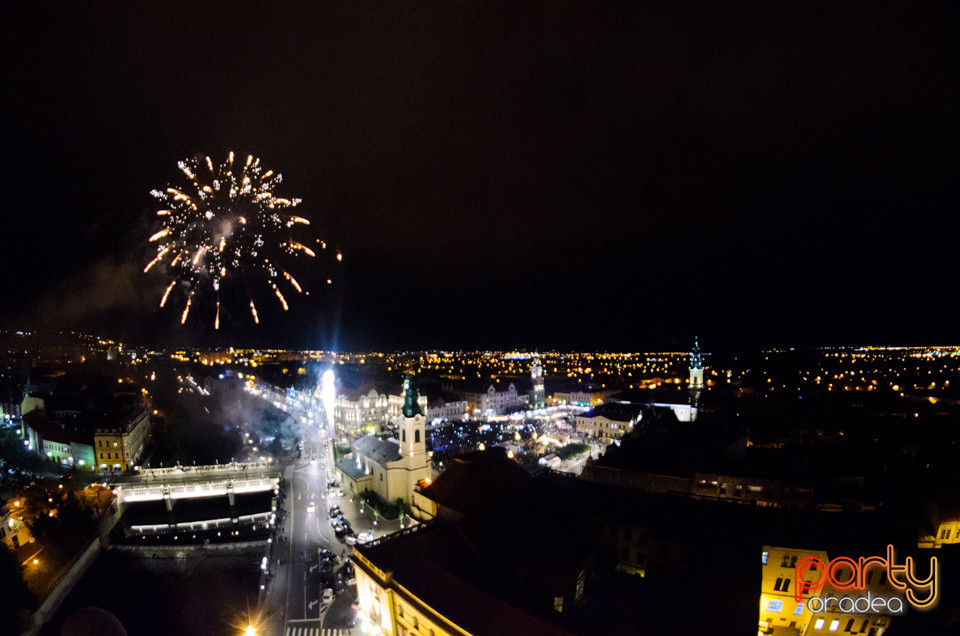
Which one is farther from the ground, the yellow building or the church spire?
the church spire

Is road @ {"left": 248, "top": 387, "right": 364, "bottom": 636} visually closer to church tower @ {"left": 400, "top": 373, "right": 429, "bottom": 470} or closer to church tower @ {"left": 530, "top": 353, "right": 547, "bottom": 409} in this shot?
church tower @ {"left": 400, "top": 373, "right": 429, "bottom": 470}

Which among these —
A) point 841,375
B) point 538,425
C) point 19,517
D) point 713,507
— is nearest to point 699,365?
point 538,425

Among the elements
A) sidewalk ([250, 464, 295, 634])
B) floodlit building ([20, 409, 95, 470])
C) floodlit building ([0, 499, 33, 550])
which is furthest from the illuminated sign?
floodlit building ([20, 409, 95, 470])

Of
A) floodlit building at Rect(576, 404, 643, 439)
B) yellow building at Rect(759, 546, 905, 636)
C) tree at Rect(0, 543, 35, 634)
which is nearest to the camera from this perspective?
yellow building at Rect(759, 546, 905, 636)

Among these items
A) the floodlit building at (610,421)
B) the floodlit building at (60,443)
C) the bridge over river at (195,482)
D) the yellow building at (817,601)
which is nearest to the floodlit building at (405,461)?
the bridge over river at (195,482)

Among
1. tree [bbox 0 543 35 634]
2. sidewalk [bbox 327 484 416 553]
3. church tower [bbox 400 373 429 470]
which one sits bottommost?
tree [bbox 0 543 35 634]

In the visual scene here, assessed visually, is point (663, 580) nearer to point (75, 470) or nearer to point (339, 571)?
point (339, 571)

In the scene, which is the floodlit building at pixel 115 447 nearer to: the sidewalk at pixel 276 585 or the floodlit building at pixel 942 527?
the sidewalk at pixel 276 585

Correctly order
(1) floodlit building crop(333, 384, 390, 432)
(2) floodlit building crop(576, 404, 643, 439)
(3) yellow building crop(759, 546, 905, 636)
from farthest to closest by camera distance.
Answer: (1) floodlit building crop(333, 384, 390, 432) < (2) floodlit building crop(576, 404, 643, 439) < (3) yellow building crop(759, 546, 905, 636)

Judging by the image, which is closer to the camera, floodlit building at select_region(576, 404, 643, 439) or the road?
the road
